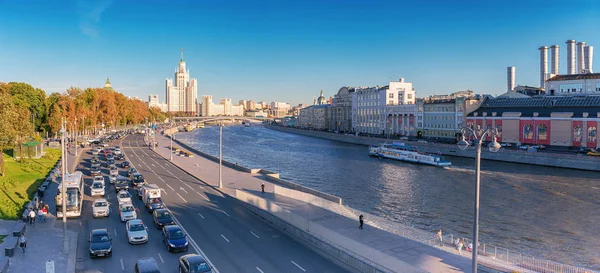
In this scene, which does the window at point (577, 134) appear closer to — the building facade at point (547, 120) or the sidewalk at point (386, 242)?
the building facade at point (547, 120)

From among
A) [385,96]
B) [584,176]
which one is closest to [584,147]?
[584,176]

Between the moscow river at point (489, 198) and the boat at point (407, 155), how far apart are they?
1866 mm

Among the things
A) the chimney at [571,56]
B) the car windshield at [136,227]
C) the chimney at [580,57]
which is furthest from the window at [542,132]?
the car windshield at [136,227]

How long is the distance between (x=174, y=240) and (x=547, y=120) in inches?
2616

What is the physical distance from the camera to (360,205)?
34.3 meters

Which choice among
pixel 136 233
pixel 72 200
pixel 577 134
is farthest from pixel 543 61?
pixel 136 233

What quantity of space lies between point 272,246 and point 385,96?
98653 millimetres

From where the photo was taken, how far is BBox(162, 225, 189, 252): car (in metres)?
17.8

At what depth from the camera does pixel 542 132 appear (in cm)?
6888

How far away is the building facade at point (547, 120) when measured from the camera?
6272cm

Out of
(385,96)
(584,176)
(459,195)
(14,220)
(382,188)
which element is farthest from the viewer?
(385,96)

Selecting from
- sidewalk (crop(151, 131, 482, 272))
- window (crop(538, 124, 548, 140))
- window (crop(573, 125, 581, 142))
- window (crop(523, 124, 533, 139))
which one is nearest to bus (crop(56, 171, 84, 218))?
sidewalk (crop(151, 131, 482, 272))

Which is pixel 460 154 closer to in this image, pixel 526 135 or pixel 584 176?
pixel 526 135

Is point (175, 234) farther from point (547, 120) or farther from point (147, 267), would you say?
point (547, 120)
